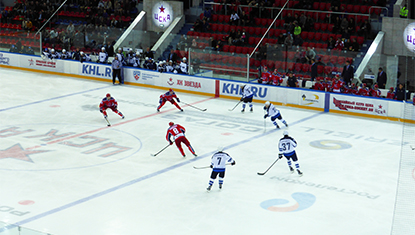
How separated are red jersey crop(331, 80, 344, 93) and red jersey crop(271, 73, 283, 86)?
229 cm

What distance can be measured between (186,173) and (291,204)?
130 inches

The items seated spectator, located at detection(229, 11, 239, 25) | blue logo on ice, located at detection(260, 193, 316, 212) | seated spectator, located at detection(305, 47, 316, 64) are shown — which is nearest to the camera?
blue logo on ice, located at detection(260, 193, 316, 212)

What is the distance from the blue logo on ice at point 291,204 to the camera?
42.3ft

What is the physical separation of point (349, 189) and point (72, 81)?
17673 millimetres

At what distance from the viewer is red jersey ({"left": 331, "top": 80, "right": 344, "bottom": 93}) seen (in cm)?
2237

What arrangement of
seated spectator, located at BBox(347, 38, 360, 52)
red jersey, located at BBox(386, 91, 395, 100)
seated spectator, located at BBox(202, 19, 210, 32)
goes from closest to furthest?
red jersey, located at BBox(386, 91, 395, 100), seated spectator, located at BBox(347, 38, 360, 52), seated spectator, located at BBox(202, 19, 210, 32)

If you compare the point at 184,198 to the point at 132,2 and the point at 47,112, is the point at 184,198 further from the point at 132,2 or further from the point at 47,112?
the point at 132,2

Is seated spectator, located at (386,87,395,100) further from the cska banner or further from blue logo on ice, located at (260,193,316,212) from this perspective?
the cska banner

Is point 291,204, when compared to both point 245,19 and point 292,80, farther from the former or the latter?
point 245,19

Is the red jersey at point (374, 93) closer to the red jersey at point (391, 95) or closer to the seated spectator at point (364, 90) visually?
the seated spectator at point (364, 90)

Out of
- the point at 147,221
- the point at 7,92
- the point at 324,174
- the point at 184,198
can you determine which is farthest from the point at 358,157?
the point at 7,92

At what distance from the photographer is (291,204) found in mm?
13133

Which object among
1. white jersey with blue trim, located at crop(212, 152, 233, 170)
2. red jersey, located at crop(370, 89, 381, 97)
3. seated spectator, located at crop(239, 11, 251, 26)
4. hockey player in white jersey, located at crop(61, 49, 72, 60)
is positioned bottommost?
white jersey with blue trim, located at crop(212, 152, 233, 170)

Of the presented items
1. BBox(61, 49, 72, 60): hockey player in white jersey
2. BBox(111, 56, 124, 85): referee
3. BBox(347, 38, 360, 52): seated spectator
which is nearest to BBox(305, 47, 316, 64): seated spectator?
BBox(347, 38, 360, 52): seated spectator
